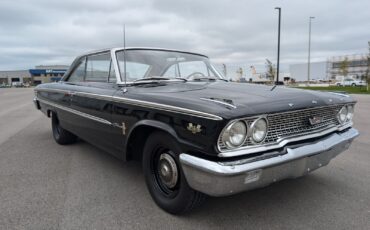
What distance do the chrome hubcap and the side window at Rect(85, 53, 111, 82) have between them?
1.59 meters

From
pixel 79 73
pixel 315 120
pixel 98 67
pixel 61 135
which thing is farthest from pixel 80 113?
pixel 315 120

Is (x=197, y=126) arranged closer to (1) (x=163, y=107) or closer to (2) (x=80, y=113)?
(1) (x=163, y=107)

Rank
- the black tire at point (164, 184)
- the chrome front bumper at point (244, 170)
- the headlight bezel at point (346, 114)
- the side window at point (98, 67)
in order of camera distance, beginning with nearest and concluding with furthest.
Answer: the chrome front bumper at point (244, 170) → the black tire at point (164, 184) → the headlight bezel at point (346, 114) → the side window at point (98, 67)

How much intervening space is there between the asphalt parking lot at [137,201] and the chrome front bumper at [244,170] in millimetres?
478

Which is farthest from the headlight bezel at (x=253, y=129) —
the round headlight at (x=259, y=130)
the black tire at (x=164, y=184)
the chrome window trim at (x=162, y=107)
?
the black tire at (x=164, y=184)

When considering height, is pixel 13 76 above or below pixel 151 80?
above

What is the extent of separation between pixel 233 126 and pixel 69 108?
10.4 ft

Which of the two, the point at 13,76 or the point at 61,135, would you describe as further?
the point at 13,76

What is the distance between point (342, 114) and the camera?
135 inches

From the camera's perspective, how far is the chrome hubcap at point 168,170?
2.79 metres

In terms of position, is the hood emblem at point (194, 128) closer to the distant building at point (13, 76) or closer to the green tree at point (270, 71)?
the green tree at point (270, 71)

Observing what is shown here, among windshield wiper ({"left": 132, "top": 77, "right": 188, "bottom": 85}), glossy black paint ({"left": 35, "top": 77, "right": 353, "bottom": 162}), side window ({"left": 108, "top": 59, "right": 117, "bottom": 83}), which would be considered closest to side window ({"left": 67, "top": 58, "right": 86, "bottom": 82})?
glossy black paint ({"left": 35, "top": 77, "right": 353, "bottom": 162})

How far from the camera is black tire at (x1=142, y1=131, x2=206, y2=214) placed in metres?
2.68

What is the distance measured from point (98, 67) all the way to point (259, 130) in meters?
2.67
